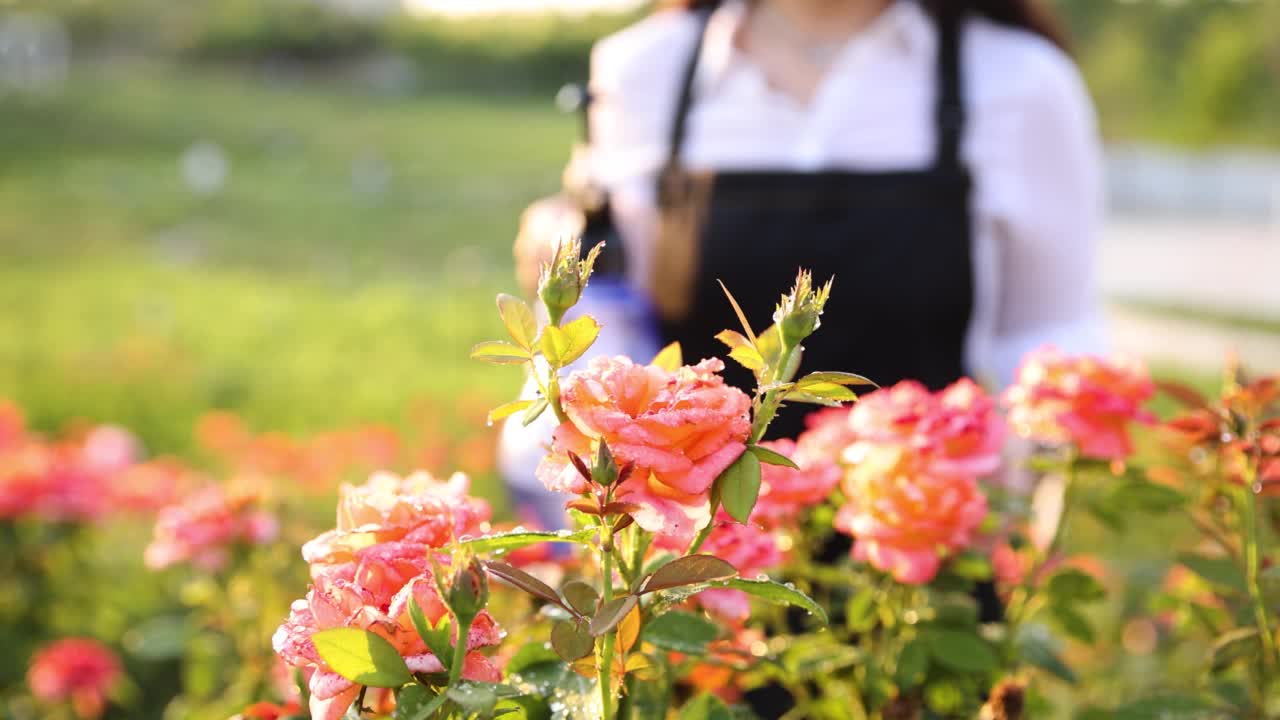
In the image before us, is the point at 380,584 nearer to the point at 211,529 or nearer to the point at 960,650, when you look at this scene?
the point at 960,650

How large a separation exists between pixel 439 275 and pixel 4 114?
299 inches

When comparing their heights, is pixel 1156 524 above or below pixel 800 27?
below

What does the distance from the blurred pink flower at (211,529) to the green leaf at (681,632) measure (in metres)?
0.64

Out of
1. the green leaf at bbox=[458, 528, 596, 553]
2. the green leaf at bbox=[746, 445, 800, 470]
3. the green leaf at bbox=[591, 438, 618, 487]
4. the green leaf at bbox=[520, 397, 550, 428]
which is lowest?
the green leaf at bbox=[458, 528, 596, 553]

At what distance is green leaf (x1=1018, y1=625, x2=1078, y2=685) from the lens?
35.9 inches

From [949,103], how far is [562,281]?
109 cm

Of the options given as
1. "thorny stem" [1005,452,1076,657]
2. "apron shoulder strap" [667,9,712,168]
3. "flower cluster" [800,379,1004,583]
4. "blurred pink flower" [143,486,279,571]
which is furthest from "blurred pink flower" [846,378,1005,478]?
"apron shoulder strap" [667,9,712,168]

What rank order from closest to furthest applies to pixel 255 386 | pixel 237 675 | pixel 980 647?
pixel 980 647, pixel 237 675, pixel 255 386

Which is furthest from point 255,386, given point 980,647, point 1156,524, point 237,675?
point 980,647

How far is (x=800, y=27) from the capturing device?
1640mm

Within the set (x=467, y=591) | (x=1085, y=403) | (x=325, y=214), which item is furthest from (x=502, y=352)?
(x=325, y=214)

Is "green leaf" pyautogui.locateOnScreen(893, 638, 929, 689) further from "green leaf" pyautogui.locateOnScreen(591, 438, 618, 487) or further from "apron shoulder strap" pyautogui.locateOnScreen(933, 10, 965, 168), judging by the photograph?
"apron shoulder strap" pyautogui.locateOnScreen(933, 10, 965, 168)

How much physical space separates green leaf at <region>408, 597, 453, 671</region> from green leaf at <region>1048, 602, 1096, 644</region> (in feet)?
1.87

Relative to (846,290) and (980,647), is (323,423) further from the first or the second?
(980,647)
